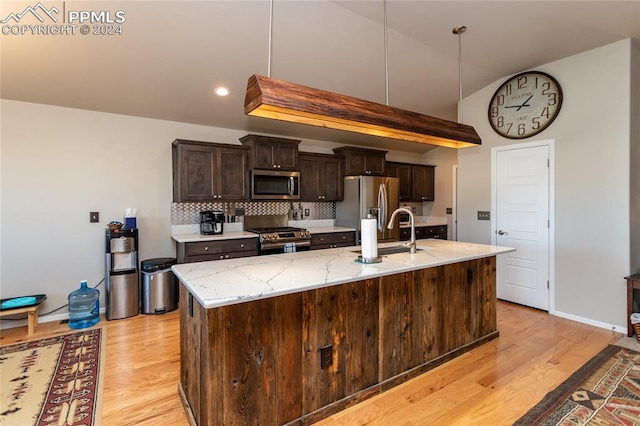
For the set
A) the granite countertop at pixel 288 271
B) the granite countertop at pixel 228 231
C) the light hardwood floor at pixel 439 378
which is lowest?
the light hardwood floor at pixel 439 378

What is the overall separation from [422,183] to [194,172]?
438 centimetres

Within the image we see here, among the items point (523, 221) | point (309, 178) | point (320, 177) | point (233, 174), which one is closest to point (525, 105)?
point (523, 221)

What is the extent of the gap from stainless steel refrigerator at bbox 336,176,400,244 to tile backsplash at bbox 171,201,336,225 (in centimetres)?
37

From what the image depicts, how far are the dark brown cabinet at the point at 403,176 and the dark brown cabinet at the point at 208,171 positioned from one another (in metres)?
2.90

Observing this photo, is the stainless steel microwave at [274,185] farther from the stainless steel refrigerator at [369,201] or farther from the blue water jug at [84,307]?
the blue water jug at [84,307]

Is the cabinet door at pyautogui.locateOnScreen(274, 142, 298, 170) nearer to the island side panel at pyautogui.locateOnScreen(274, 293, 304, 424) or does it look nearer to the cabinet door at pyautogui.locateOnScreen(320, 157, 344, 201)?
the cabinet door at pyautogui.locateOnScreen(320, 157, 344, 201)

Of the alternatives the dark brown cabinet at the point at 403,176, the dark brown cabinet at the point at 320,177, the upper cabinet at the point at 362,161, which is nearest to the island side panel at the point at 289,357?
the dark brown cabinet at the point at 320,177

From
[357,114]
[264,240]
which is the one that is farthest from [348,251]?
[264,240]

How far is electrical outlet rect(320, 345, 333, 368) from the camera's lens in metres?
1.95

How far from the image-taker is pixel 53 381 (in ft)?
7.64

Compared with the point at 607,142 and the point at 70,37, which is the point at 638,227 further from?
the point at 70,37

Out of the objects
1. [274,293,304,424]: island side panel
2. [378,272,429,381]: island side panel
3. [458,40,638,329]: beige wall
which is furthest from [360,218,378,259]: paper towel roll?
[458,40,638,329]: beige wall

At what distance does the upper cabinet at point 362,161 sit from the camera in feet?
17.4

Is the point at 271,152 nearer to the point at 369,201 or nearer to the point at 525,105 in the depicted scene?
the point at 369,201
